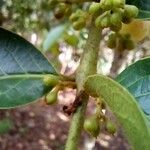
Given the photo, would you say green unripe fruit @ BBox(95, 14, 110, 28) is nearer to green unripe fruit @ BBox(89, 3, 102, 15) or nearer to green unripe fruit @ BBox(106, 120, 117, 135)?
green unripe fruit @ BBox(89, 3, 102, 15)

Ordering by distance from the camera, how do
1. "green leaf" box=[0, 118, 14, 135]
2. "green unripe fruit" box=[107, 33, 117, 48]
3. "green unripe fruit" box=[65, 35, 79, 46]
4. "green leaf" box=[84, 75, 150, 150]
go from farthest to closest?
1. "green leaf" box=[0, 118, 14, 135]
2. "green unripe fruit" box=[65, 35, 79, 46]
3. "green unripe fruit" box=[107, 33, 117, 48]
4. "green leaf" box=[84, 75, 150, 150]

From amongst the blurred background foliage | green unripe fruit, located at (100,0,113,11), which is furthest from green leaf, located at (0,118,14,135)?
green unripe fruit, located at (100,0,113,11)

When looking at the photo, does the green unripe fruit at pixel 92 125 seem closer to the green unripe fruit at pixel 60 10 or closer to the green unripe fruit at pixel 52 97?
the green unripe fruit at pixel 52 97

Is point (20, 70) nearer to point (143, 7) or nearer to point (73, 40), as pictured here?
point (143, 7)

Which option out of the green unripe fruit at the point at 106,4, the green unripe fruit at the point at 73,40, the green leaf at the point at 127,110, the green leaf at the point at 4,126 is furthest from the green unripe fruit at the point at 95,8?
the green leaf at the point at 4,126

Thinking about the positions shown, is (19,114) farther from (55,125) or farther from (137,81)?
(137,81)
